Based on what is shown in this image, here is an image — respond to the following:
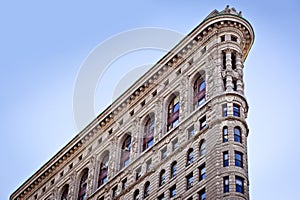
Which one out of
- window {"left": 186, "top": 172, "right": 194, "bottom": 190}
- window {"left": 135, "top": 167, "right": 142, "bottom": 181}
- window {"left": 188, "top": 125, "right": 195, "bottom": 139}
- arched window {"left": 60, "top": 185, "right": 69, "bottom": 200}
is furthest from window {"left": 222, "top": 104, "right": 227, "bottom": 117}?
arched window {"left": 60, "top": 185, "right": 69, "bottom": 200}

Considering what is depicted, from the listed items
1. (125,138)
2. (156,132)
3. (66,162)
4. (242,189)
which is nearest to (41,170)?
(66,162)

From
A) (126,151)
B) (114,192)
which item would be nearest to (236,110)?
(114,192)

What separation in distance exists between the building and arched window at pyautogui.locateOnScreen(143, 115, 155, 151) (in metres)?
0.12

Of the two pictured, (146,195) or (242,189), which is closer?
(242,189)

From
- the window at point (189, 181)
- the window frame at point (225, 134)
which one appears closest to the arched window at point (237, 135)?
the window frame at point (225, 134)

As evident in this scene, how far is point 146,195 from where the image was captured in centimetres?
9738

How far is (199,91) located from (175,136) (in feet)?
22.4

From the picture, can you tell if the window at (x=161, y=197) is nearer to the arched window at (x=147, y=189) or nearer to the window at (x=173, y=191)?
A: the window at (x=173, y=191)

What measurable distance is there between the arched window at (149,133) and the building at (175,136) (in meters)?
0.12

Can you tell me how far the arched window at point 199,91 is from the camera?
101m

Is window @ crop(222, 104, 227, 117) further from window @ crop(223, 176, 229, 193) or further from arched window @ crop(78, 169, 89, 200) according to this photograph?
arched window @ crop(78, 169, 89, 200)

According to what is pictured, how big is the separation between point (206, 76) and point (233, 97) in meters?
7.23

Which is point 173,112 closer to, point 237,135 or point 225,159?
point 237,135

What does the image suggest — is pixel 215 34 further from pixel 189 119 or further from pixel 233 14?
pixel 189 119
